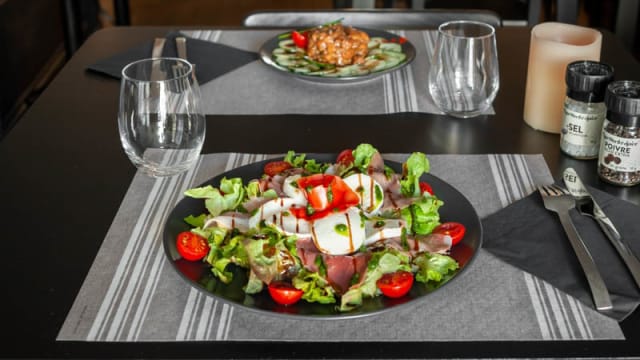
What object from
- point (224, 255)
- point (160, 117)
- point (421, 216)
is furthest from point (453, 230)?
point (160, 117)

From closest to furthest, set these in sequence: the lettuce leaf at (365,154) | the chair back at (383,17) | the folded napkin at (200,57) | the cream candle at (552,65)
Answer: the lettuce leaf at (365,154), the cream candle at (552,65), the folded napkin at (200,57), the chair back at (383,17)

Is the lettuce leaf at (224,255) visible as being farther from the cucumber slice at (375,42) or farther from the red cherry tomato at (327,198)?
the cucumber slice at (375,42)

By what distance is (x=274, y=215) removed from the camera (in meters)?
0.86

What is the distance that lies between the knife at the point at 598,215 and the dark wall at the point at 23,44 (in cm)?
186

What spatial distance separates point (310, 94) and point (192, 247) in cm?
55

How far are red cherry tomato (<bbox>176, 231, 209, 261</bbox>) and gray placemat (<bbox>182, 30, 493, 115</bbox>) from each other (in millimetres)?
459

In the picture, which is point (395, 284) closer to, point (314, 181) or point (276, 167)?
point (314, 181)

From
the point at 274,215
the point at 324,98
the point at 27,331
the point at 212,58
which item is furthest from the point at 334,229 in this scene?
the point at 212,58

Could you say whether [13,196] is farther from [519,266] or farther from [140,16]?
[140,16]

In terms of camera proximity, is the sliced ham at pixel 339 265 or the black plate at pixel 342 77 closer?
the sliced ham at pixel 339 265

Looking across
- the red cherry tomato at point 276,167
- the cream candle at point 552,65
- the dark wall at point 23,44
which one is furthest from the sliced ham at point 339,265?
the dark wall at point 23,44

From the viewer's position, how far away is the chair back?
177cm

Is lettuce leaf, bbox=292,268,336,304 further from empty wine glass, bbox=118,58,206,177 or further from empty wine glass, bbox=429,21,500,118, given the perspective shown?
empty wine glass, bbox=429,21,500,118

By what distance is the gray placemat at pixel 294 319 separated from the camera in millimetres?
800
